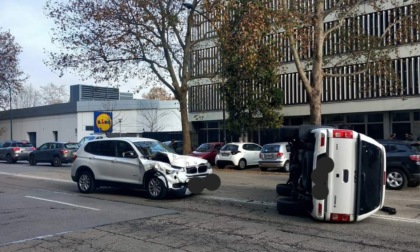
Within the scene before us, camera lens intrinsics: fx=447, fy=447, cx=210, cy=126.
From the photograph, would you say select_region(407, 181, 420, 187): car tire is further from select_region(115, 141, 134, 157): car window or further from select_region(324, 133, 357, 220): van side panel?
select_region(115, 141, 134, 157): car window

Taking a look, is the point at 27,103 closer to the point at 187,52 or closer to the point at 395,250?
the point at 187,52

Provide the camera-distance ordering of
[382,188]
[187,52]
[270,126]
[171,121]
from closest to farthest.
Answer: [382,188], [187,52], [270,126], [171,121]

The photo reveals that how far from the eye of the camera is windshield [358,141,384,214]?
816 centimetres

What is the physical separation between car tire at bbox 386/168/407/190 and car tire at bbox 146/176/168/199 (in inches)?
298

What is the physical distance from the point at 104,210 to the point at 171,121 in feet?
159

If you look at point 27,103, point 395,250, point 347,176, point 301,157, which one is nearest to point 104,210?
point 301,157

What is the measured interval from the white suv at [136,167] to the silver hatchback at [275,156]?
9.90 metres

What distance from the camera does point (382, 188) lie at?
339 inches

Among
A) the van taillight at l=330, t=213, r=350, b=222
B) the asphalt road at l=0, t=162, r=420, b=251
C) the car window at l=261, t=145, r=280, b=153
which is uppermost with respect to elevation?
the car window at l=261, t=145, r=280, b=153

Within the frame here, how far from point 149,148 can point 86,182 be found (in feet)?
7.94

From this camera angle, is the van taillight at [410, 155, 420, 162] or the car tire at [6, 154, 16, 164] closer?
the van taillight at [410, 155, 420, 162]

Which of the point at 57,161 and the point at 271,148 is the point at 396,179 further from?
the point at 57,161

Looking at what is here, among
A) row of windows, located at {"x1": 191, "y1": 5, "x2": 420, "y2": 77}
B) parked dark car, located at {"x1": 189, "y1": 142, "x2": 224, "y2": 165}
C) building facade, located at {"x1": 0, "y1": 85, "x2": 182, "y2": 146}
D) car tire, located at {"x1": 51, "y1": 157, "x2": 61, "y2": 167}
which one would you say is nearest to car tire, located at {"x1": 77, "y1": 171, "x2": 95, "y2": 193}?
row of windows, located at {"x1": 191, "y1": 5, "x2": 420, "y2": 77}

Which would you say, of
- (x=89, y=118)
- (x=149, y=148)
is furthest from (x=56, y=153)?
(x=89, y=118)
